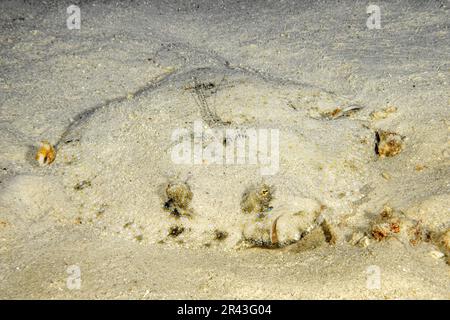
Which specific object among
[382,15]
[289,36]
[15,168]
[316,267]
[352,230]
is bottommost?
[316,267]

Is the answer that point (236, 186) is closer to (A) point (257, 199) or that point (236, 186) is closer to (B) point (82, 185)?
(A) point (257, 199)

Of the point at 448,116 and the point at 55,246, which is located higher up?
the point at 448,116

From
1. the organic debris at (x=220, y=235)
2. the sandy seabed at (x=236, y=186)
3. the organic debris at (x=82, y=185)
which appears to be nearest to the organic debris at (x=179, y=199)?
the sandy seabed at (x=236, y=186)

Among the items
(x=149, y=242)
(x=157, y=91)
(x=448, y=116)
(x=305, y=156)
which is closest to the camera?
(x=149, y=242)

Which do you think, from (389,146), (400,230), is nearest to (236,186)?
(400,230)

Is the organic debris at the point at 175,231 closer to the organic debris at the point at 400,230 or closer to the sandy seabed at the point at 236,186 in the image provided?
the sandy seabed at the point at 236,186

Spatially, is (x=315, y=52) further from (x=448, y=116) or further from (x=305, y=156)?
(x=305, y=156)

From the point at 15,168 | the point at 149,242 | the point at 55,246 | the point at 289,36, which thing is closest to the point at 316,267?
the point at 149,242

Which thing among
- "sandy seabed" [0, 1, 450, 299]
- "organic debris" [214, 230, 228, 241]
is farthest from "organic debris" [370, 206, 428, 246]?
"organic debris" [214, 230, 228, 241]
